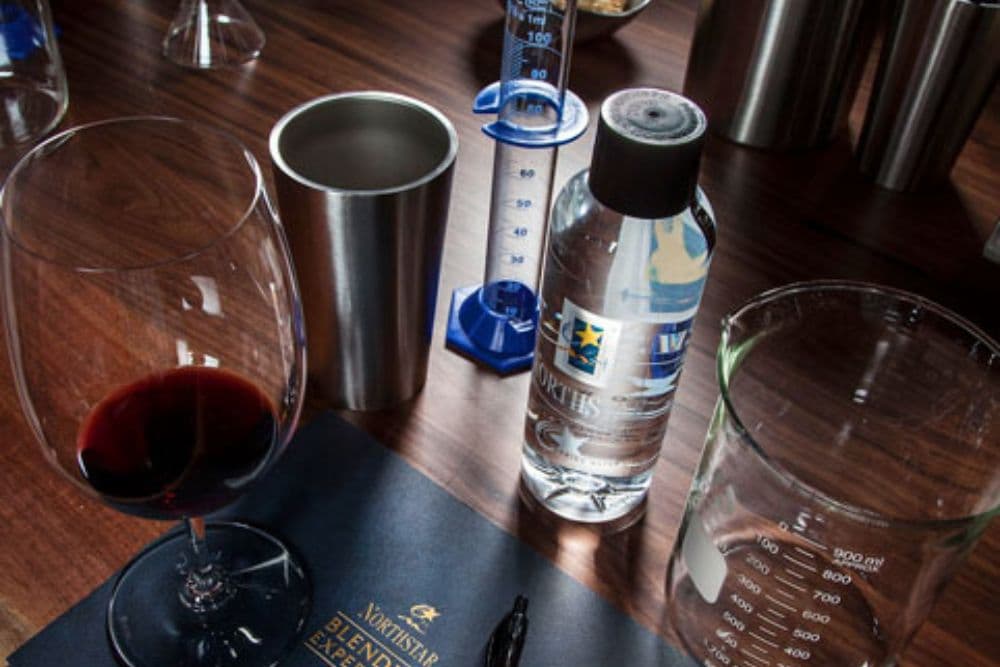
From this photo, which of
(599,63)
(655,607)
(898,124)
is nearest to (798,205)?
(898,124)

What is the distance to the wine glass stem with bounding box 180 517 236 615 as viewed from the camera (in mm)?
600

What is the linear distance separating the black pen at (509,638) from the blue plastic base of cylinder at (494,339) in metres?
0.19

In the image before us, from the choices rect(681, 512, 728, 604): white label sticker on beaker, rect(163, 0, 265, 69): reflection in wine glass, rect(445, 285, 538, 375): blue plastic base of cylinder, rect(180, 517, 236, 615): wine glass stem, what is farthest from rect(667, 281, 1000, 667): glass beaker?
rect(163, 0, 265, 69): reflection in wine glass

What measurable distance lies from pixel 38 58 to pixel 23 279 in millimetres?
557

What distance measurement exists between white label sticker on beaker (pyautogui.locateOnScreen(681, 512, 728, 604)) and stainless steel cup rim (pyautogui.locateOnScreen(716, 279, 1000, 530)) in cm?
6

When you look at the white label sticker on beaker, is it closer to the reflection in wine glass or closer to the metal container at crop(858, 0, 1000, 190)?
the metal container at crop(858, 0, 1000, 190)

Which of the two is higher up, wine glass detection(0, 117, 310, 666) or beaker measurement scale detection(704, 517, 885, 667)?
wine glass detection(0, 117, 310, 666)

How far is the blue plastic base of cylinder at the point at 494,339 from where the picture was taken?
2.44ft

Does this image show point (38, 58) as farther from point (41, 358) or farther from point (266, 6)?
point (41, 358)

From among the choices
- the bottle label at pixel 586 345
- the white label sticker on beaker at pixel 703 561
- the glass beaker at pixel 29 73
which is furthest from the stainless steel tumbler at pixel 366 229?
the glass beaker at pixel 29 73

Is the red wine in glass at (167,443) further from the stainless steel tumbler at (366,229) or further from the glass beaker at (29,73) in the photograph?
the glass beaker at (29,73)

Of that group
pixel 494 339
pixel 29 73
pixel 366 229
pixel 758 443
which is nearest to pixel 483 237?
pixel 494 339

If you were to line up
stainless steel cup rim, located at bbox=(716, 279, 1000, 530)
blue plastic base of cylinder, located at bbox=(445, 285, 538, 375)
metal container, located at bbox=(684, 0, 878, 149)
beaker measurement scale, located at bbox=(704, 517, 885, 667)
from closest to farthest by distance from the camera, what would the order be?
stainless steel cup rim, located at bbox=(716, 279, 1000, 530) < beaker measurement scale, located at bbox=(704, 517, 885, 667) < blue plastic base of cylinder, located at bbox=(445, 285, 538, 375) < metal container, located at bbox=(684, 0, 878, 149)

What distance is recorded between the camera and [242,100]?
37.6 inches
